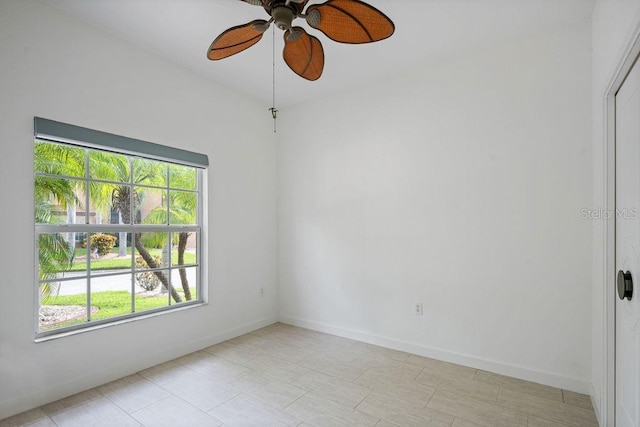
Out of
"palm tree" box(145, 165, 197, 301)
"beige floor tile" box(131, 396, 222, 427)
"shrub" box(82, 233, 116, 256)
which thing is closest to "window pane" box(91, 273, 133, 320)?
"shrub" box(82, 233, 116, 256)

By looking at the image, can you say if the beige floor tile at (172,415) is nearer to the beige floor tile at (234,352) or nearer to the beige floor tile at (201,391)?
the beige floor tile at (201,391)

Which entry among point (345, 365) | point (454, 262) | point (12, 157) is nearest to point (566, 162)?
point (454, 262)

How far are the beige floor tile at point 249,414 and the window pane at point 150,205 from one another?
176 cm

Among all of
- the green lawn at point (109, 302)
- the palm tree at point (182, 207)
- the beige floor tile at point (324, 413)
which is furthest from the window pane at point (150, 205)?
the beige floor tile at point (324, 413)

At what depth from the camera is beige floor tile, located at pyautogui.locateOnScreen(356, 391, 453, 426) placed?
2.10 metres

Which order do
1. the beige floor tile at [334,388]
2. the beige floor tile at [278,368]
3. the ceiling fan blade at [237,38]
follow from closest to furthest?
the ceiling fan blade at [237,38]
the beige floor tile at [334,388]
the beige floor tile at [278,368]

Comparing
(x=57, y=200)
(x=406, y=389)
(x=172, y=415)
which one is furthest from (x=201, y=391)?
(x=57, y=200)

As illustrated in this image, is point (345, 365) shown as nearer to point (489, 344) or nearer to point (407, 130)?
point (489, 344)

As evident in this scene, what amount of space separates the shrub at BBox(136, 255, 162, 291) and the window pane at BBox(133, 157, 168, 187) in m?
0.70

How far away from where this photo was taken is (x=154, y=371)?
2.79 metres

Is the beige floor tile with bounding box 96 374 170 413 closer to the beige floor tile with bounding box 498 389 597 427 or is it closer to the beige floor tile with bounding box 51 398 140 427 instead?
the beige floor tile with bounding box 51 398 140 427

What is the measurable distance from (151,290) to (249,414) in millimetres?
1564

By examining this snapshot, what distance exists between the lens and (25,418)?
2100 mm

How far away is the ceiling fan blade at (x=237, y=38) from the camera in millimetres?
1673
